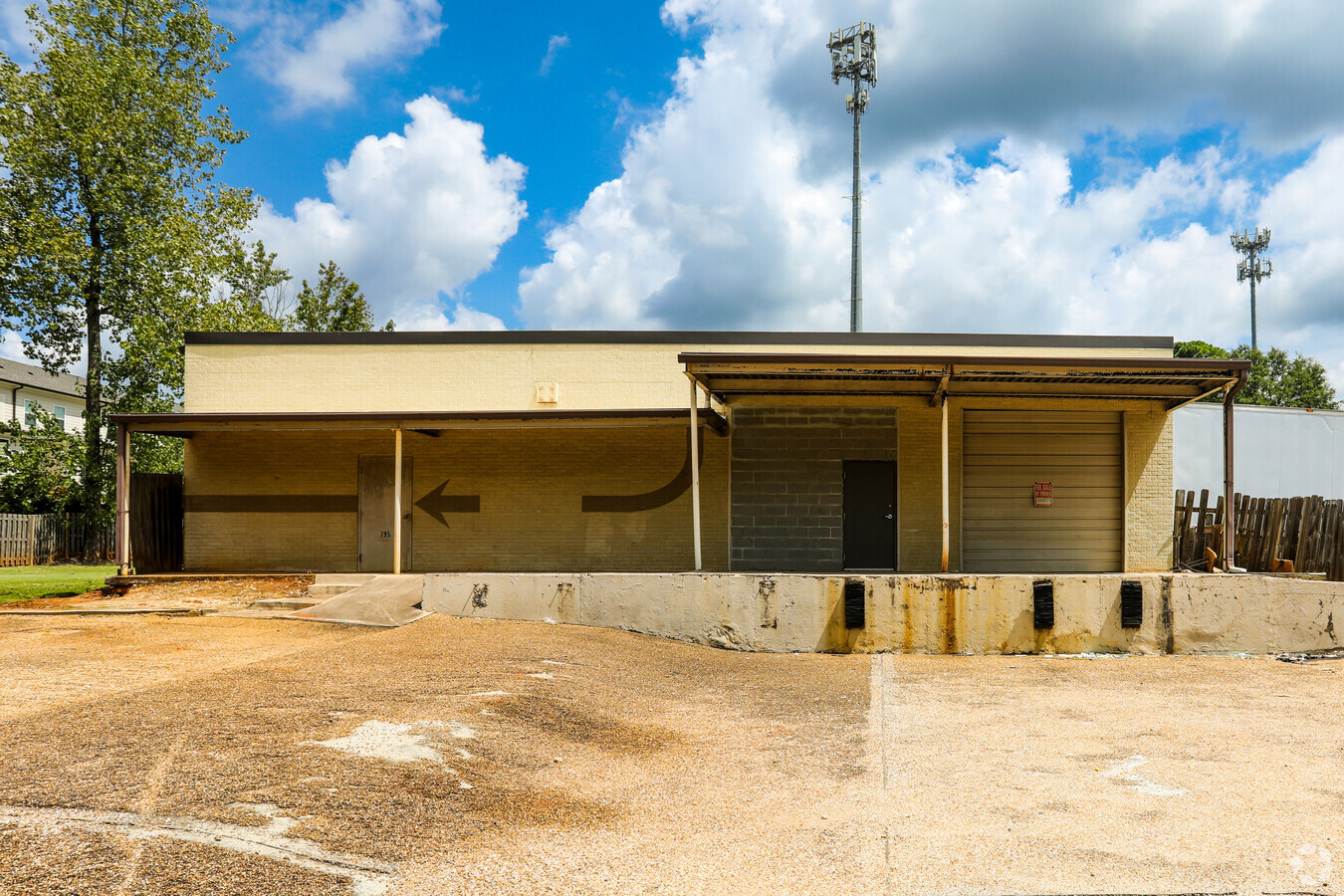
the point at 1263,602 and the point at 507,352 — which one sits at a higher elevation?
the point at 507,352

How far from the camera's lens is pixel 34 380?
39406 mm

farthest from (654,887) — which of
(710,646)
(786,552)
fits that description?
(786,552)

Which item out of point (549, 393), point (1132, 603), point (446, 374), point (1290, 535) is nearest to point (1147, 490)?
point (1290, 535)

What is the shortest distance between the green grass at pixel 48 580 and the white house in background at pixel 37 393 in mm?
16783

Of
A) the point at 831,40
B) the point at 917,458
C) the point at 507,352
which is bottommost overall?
the point at 917,458

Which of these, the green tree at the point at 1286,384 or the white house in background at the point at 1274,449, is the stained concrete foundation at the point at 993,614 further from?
the green tree at the point at 1286,384

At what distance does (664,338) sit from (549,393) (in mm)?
2345

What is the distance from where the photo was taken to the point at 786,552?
578 inches

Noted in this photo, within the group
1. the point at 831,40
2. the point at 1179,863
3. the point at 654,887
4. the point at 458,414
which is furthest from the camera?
the point at 831,40

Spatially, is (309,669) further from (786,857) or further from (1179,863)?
(1179,863)

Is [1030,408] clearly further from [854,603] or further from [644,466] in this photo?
[644,466]

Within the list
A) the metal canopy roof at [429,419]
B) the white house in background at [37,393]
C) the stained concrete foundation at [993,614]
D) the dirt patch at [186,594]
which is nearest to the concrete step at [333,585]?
the dirt patch at [186,594]

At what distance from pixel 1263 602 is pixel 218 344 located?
17168 mm

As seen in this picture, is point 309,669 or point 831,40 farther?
point 831,40
